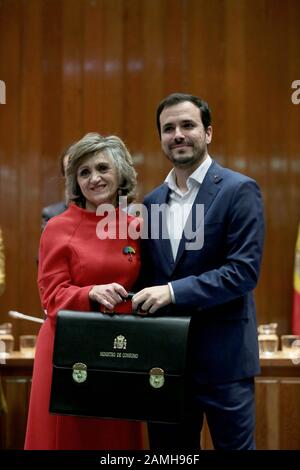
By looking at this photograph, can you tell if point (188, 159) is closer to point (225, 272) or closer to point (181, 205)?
point (181, 205)

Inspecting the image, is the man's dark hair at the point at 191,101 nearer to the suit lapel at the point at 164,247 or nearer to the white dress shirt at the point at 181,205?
the white dress shirt at the point at 181,205

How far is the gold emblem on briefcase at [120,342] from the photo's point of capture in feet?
6.21

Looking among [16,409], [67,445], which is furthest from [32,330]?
[67,445]

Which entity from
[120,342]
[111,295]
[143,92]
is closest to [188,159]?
[111,295]

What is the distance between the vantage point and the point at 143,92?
14.8 ft

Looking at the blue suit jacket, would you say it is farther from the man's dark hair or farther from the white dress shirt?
the man's dark hair

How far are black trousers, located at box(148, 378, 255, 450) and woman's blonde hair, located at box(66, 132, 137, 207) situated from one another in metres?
0.73

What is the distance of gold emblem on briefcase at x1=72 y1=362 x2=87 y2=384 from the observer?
6.30 feet

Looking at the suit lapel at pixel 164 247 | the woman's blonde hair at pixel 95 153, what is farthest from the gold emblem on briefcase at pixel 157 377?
the woman's blonde hair at pixel 95 153

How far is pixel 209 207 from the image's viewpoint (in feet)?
6.78

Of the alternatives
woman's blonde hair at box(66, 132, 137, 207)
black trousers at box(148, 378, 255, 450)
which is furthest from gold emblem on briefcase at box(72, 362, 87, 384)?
woman's blonde hair at box(66, 132, 137, 207)
